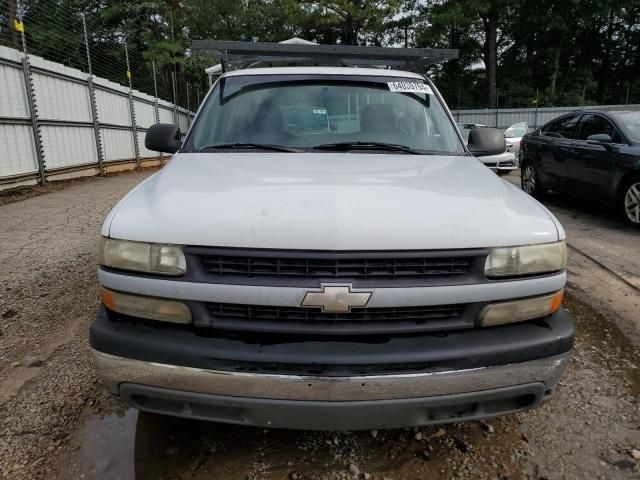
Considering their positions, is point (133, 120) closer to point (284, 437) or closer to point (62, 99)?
point (62, 99)

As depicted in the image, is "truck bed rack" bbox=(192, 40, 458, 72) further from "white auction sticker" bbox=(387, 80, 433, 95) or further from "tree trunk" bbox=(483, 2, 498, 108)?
"tree trunk" bbox=(483, 2, 498, 108)

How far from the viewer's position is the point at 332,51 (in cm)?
399

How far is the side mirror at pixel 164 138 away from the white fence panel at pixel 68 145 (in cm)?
739

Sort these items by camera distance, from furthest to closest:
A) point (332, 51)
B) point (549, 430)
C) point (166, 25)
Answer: point (166, 25)
point (332, 51)
point (549, 430)

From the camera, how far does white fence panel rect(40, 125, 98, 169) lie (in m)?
9.48

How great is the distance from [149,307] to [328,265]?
69cm

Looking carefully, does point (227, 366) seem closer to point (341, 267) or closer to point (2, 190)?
point (341, 267)

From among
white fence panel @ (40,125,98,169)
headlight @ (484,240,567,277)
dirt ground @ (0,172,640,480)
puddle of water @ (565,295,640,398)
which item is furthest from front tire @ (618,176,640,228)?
white fence panel @ (40,125,98,169)

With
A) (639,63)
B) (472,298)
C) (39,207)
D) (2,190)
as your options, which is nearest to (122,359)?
(472,298)

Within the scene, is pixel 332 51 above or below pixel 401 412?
above

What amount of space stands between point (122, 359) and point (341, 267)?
0.86 metres

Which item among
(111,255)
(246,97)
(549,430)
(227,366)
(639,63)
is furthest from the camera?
(639,63)

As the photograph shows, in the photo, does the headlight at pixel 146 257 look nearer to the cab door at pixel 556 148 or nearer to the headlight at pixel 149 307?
the headlight at pixel 149 307

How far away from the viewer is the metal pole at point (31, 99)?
338 inches
